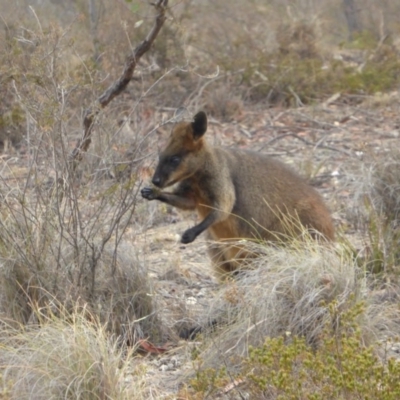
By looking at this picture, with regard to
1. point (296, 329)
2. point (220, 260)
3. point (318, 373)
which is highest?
point (318, 373)

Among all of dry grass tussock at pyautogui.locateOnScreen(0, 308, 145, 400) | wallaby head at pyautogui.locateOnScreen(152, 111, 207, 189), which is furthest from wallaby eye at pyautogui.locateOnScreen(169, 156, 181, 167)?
dry grass tussock at pyautogui.locateOnScreen(0, 308, 145, 400)

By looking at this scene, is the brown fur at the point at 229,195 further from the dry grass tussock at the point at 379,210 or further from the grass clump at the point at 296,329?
the grass clump at the point at 296,329

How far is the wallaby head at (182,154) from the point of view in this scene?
6.81m

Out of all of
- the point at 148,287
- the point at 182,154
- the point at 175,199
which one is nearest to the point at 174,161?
the point at 182,154

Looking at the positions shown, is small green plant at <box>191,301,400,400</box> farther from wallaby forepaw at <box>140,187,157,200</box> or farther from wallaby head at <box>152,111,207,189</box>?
wallaby head at <box>152,111,207,189</box>

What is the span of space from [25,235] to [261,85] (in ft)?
28.5

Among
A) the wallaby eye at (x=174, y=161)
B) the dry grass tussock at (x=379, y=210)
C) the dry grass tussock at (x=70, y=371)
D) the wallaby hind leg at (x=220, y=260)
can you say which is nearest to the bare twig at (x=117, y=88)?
the wallaby eye at (x=174, y=161)

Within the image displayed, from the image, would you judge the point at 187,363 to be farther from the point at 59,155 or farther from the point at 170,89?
the point at 170,89

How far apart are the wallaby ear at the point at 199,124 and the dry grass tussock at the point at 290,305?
1.30 m

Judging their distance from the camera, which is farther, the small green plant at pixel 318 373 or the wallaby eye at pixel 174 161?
the wallaby eye at pixel 174 161

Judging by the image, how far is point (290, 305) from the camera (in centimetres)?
556

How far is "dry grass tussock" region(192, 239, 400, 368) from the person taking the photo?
5.40 metres

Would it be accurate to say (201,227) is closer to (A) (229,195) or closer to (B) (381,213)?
(A) (229,195)

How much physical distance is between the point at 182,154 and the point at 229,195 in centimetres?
45
